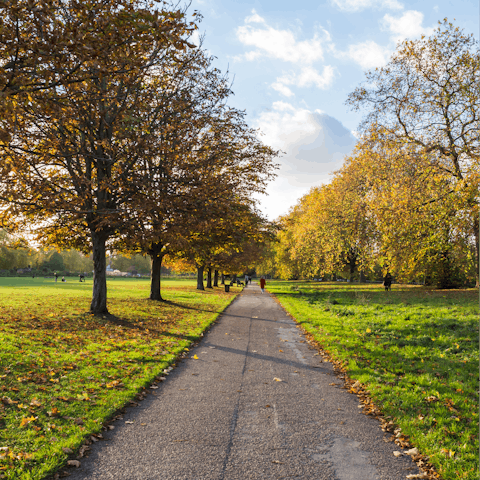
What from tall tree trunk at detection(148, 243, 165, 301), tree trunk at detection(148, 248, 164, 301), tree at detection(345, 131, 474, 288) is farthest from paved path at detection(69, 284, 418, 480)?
tree trunk at detection(148, 248, 164, 301)

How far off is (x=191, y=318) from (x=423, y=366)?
30.6 ft

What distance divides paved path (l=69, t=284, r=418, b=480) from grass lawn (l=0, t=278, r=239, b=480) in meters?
0.43

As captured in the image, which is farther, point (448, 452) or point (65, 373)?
point (65, 373)

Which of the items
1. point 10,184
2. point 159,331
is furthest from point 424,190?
point 10,184

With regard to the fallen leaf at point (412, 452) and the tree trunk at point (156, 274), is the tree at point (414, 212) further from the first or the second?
the tree trunk at point (156, 274)

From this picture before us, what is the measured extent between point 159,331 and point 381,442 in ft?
27.2

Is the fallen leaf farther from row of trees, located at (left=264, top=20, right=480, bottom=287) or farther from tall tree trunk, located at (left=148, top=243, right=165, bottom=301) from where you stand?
tall tree trunk, located at (left=148, top=243, right=165, bottom=301)

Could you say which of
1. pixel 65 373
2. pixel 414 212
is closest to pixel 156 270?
pixel 414 212

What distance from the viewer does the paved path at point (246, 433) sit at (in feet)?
12.3

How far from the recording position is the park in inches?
165

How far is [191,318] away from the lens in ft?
48.2

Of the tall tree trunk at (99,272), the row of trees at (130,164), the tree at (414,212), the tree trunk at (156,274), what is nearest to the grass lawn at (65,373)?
the tall tree trunk at (99,272)

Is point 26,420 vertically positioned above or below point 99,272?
below

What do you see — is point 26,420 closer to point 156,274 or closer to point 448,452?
point 448,452
